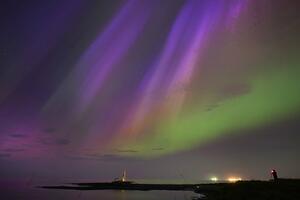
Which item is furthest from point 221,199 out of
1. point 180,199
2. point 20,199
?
point 20,199

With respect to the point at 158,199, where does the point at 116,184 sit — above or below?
above

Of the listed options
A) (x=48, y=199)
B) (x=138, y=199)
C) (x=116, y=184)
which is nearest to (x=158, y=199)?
(x=138, y=199)

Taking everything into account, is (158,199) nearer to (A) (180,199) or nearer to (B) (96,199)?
(A) (180,199)

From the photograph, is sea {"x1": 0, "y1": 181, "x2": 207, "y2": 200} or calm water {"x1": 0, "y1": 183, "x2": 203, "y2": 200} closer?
sea {"x1": 0, "y1": 181, "x2": 207, "y2": 200}

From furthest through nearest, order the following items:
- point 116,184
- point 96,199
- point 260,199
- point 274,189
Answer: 1. point 116,184
2. point 96,199
3. point 274,189
4. point 260,199

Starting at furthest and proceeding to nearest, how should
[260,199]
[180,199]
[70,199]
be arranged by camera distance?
[70,199] → [180,199] → [260,199]

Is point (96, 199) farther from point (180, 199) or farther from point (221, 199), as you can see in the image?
point (221, 199)

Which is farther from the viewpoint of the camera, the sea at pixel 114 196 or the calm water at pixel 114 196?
the calm water at pixel 114 196

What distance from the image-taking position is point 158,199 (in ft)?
282

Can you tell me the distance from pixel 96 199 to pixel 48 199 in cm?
1736

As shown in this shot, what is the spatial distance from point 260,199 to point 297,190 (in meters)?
9.27

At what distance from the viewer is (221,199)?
4909 cm

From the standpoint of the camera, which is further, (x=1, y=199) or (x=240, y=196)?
(x=1, y=199)

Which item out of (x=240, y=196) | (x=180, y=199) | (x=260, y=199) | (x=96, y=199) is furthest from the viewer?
(x=96, y=199)
